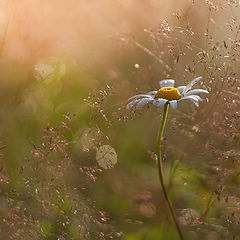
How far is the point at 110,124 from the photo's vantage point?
1465 mm

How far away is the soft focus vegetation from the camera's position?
146 centimetres

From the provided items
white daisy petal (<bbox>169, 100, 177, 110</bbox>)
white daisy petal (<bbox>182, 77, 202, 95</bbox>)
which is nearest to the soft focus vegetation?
white daisy petal (<bbox>182, 77, 202, 95</bbox>)

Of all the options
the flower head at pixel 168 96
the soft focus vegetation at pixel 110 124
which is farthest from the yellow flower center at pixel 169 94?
the soft focus vegetation at pixel 110 124

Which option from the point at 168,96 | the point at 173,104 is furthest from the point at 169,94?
the point at 173,104

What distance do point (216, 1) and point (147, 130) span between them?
22.2 inches

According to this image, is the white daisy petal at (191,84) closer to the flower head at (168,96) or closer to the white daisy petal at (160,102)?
the flower head at (168,96)

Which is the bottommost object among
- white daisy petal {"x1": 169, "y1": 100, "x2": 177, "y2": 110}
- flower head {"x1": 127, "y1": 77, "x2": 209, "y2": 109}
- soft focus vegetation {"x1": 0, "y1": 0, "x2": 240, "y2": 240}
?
soft focus vegetation {"x1": 0, "y1": 0, "x2": 240, "y2": 240}

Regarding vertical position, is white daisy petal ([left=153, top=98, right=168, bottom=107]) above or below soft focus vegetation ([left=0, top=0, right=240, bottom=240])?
above

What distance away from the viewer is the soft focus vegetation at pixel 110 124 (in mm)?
1457

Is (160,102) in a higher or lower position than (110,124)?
higher

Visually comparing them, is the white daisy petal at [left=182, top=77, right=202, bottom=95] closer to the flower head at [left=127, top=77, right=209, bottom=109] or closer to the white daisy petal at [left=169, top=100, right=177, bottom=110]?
the flower head at [left=127, top=77, right=209, bottom=109]

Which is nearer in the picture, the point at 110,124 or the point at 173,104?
the point at 173,104

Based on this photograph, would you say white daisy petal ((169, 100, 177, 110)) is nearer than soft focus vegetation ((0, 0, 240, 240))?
Yes

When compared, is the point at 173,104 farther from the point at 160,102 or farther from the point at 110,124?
the point at 110,124
